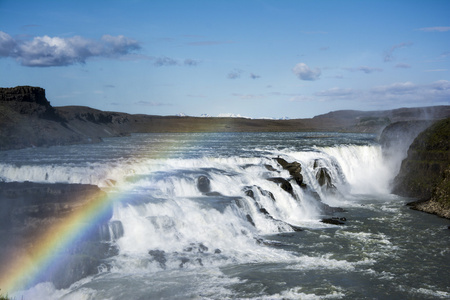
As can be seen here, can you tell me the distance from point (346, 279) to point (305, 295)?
7.04ft

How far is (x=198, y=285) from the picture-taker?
13.0 m

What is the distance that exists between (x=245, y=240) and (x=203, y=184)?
625 cm

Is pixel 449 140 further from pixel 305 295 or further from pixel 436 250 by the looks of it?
pixel 305 295

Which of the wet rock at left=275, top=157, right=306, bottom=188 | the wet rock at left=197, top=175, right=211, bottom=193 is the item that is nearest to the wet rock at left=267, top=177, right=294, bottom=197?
the wet rock at left=275, top=157, right=306, bottom=188

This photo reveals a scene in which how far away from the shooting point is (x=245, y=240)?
18109 millimetres

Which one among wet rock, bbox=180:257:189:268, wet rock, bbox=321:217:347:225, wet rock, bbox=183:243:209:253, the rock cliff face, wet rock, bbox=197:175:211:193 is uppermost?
the rock cliff face

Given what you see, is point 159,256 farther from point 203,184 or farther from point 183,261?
point 203,184

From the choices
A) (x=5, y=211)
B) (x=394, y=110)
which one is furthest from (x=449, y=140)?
(x=394, y=110)

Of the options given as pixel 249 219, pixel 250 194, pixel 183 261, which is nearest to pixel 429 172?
pixel 250 194

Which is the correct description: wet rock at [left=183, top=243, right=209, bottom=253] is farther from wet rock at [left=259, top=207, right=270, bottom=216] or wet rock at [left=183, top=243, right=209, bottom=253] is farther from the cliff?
the cliff

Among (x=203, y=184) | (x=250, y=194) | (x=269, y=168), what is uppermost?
(x=269, y=168)

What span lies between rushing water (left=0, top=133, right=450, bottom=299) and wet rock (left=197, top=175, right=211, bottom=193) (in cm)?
12

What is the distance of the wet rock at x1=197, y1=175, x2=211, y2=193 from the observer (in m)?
23.4

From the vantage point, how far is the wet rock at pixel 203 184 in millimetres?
23436
